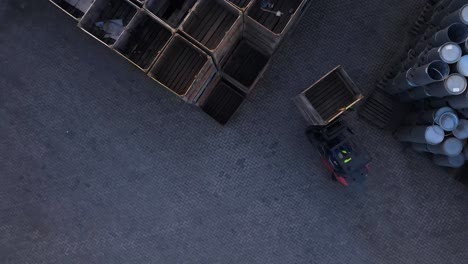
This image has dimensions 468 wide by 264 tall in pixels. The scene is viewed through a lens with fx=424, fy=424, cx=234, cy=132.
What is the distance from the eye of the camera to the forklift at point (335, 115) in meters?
23.7

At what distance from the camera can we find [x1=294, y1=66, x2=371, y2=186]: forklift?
23.7m

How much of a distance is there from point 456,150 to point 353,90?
6093 mm

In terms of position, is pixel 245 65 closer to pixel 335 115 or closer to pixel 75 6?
pixel 335 115

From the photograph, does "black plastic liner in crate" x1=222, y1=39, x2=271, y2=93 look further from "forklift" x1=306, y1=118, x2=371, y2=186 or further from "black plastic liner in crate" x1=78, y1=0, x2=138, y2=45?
"black plastic liner in crate" x1=78, y1=0, x2=138, y2=45

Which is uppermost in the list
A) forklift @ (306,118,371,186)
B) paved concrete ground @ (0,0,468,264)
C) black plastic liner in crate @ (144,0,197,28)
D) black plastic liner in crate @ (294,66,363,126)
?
black plastic liner in crate @ (294,66,363,126)

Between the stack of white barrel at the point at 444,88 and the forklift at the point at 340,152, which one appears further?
the forklift at the point at 340,152

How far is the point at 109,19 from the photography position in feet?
79.9

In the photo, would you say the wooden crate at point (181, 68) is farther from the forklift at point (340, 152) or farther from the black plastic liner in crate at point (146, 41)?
the forklift at point (340, 152)

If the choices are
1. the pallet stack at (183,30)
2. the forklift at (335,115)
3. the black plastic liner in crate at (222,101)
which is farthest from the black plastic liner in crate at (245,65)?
the forklift at (335,115)

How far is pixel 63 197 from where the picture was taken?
27.7 metres

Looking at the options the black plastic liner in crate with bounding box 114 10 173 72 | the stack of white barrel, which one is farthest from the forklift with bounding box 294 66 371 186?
the black plastic liner in crate with bounding box 114 10 173 72

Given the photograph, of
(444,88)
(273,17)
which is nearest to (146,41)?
(273,17)

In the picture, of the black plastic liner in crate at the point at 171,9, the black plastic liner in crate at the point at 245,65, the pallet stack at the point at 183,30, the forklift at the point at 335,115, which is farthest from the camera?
the black plastic liner in crate at the point at 245,65

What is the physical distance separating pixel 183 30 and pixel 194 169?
9324mm
